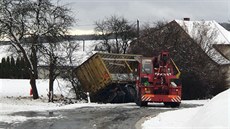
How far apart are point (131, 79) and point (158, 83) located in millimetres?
3450

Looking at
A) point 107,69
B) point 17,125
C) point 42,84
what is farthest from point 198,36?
point 17,125

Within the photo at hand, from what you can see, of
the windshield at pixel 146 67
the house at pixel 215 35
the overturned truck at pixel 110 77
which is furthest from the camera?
the house at pixel 215 35

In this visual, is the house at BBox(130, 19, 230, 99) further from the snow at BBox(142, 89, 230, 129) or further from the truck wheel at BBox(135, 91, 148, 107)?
the snow at BBox(142, 89, 230, 129)

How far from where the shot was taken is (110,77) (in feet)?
89.2

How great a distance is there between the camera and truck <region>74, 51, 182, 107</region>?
25.0 meters

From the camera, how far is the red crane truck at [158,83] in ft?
81.6

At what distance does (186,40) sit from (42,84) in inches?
717

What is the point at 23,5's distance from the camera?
3091 centimetres

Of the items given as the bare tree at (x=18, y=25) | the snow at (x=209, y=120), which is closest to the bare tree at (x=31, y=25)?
the bare tree at (x=18, y=25)

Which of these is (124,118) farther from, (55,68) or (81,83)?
(55,68)

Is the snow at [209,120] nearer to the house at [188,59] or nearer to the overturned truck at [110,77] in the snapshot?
the overturned truck at [110,77]

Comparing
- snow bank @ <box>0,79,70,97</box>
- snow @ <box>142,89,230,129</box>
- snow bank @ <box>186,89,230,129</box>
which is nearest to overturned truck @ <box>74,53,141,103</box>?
snow bank @ <box>0,79,70,97</box>

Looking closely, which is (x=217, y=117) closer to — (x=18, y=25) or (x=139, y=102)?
(x=139, y=102)

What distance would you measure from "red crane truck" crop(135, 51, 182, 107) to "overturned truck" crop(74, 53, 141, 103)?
56.9 inches
